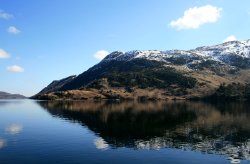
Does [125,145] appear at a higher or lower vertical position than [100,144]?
lower

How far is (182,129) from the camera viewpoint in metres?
149

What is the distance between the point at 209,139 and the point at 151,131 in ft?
92.6

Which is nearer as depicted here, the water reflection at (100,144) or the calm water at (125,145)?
the calm water at (125,145)

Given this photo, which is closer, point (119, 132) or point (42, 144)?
point (42, 144)

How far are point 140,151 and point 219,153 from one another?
21924 mm

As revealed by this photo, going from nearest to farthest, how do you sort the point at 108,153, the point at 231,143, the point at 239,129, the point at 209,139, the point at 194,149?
the point at 108,153, the point at 194,149, the point at 231,143, the point at 209,139, the point at 239,129

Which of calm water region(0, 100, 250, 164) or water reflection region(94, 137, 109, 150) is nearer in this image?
calm water region(0, 100, 250, 164)

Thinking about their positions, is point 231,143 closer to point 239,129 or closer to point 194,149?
point 194,149

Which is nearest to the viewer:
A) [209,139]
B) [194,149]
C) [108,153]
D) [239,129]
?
[108,153]

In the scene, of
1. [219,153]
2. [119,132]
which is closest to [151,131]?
[119,132]

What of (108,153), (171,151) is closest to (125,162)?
(108,153)

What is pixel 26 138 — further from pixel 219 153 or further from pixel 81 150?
pixel 219 153

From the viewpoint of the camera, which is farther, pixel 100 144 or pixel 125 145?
pixel 100 144

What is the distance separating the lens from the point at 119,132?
138 m
